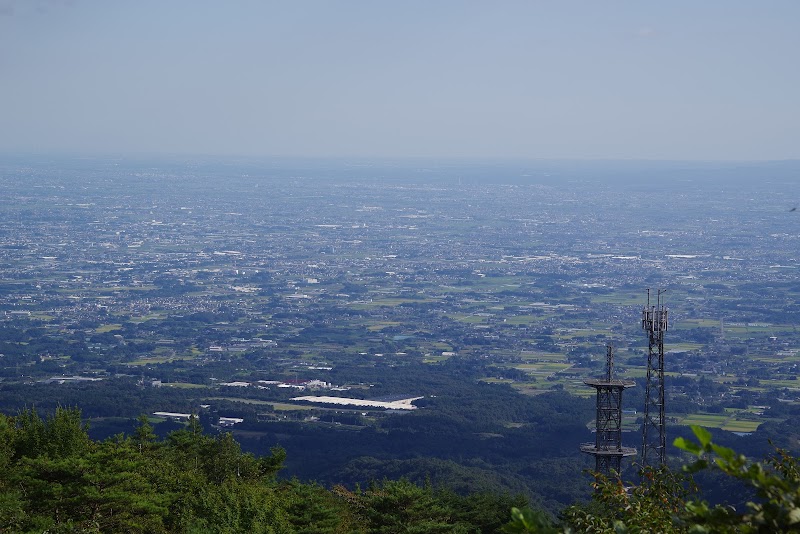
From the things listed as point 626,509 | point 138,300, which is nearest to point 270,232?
point 138,300

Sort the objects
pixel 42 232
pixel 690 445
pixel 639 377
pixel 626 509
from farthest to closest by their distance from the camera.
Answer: pixel 42 232, pixel 639 377, pixel 626 509, pixel 690 445

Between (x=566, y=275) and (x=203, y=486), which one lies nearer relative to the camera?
(x=203, y=486)

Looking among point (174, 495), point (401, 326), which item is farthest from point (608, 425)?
point (401, 326)

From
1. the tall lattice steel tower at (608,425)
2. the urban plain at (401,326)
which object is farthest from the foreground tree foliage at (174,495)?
the urban plain at (401,326)

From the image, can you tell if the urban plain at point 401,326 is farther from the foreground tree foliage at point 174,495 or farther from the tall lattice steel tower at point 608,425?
the tall lattice steel tower at point 608,425

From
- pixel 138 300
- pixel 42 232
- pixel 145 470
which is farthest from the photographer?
pixel 42 232

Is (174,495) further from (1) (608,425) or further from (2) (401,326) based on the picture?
(2) (401,326)

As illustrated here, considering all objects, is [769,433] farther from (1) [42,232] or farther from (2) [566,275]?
(1) [42,232]
